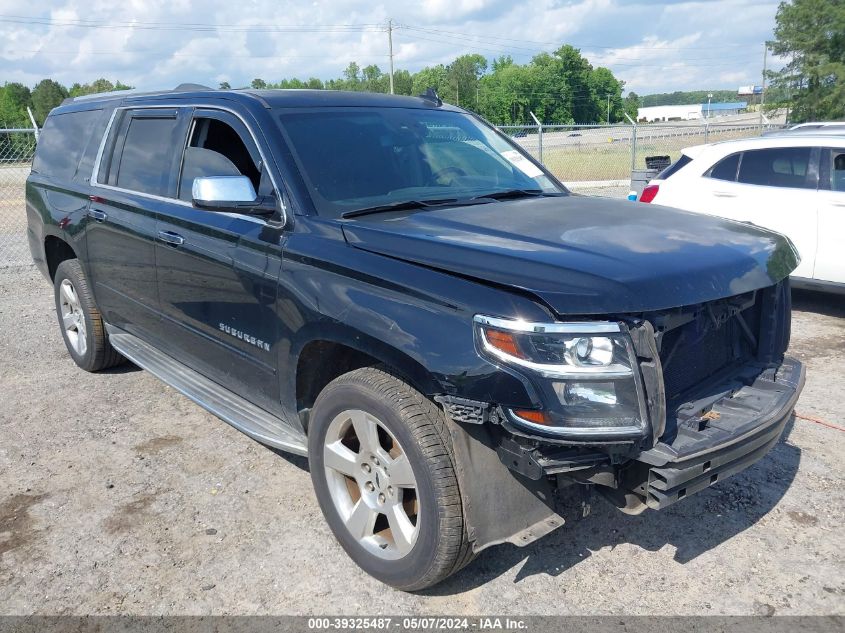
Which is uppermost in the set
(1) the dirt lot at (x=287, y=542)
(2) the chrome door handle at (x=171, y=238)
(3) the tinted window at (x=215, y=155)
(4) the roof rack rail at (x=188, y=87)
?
(4) the roof rack rail at (x=188, y=87)

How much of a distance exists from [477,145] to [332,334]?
5.93ft

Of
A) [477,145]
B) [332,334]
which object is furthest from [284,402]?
[477,145]

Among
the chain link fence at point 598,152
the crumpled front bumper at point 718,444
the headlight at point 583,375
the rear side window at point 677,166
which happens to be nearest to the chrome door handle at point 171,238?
the headlight at point 583,375

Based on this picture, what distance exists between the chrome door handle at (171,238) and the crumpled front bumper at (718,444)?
8.54ft

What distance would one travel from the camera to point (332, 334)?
2.90m

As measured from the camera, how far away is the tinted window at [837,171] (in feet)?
22.0

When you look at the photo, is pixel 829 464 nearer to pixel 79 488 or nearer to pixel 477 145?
pixel 477 145

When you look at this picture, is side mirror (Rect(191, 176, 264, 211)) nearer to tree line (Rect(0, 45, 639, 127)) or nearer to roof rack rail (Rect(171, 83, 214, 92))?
roof rack rail (Rect(171, 83, 214, 92))

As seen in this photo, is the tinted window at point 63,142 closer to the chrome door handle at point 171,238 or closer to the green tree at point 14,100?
the chrome door handle at point 171,238

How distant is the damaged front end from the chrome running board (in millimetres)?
1081

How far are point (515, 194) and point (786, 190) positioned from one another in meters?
4.44

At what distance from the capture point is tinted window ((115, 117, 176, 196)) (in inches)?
162

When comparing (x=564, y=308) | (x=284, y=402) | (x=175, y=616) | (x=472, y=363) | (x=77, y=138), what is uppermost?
(x=77, y=138)

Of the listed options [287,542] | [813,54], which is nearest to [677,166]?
[287,542]
